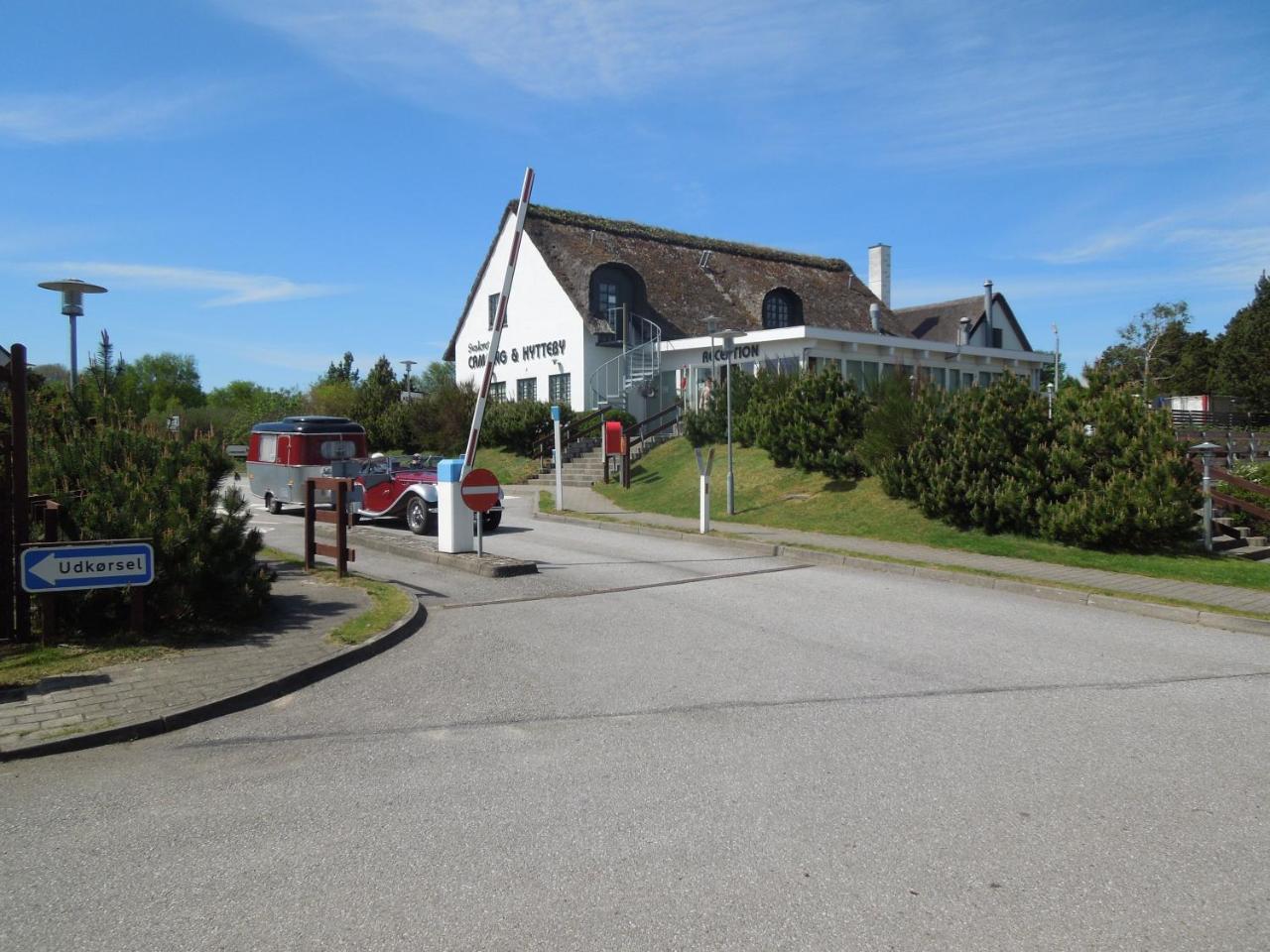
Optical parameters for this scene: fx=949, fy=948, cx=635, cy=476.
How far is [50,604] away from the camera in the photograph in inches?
292

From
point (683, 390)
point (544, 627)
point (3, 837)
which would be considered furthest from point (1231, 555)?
point (683, 390)

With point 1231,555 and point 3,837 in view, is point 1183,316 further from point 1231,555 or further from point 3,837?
point 3,837

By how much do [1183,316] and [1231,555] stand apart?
62.4 meters

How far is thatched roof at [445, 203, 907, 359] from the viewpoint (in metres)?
35.2

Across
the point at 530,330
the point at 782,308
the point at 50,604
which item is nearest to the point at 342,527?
the point at 50,604

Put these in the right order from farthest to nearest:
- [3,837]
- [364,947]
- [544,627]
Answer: [544,627] → [3,837] → [364,947]

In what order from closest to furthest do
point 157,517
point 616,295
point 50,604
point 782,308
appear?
1. point 50,604
2. point 157,517
3. point 616,295
4. point 782,308

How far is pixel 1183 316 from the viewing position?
67.4 metres

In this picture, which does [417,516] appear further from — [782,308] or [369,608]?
[782,308]

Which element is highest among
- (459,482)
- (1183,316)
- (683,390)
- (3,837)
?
(1183,316)

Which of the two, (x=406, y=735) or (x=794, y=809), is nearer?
(x=794, y=809)

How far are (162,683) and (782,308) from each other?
115 ft

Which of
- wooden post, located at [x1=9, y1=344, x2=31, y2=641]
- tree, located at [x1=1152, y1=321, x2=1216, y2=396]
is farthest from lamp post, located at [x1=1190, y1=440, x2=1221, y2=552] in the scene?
tree, located at [x1=1152, y1=321, x2=1216, y2=396]

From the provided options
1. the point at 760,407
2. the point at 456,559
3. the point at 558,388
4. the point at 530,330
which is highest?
the point at 530,330
